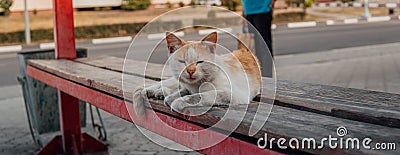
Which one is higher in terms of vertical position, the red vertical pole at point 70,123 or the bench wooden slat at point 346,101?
the bench wooden slat at point 346,101

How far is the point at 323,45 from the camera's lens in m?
13.8

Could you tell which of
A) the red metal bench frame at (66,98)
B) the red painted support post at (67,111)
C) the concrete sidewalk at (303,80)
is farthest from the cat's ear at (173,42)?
the concrete sidewalk at (303,80)

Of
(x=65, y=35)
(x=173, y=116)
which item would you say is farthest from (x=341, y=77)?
(x=173, y=116)

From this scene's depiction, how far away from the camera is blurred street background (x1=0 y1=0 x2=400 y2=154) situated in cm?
543

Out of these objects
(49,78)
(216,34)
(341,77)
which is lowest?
(341,77)

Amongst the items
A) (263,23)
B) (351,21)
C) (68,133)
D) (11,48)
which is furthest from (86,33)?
(68,133)

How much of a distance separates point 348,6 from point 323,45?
14839mm

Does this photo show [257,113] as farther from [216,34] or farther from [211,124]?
[216,34]

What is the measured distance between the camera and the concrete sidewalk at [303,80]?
512 cm

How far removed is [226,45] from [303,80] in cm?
615

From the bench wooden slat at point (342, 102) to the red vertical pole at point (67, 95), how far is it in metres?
2.14

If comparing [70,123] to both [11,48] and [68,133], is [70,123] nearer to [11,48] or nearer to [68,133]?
[68,133]

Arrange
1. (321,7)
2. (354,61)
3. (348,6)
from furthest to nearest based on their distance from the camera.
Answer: (321,7), (348,6), (354,61)

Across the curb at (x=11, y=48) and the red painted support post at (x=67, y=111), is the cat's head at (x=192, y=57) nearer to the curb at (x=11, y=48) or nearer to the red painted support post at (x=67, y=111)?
the red painted support post at (x=67, y=111)
